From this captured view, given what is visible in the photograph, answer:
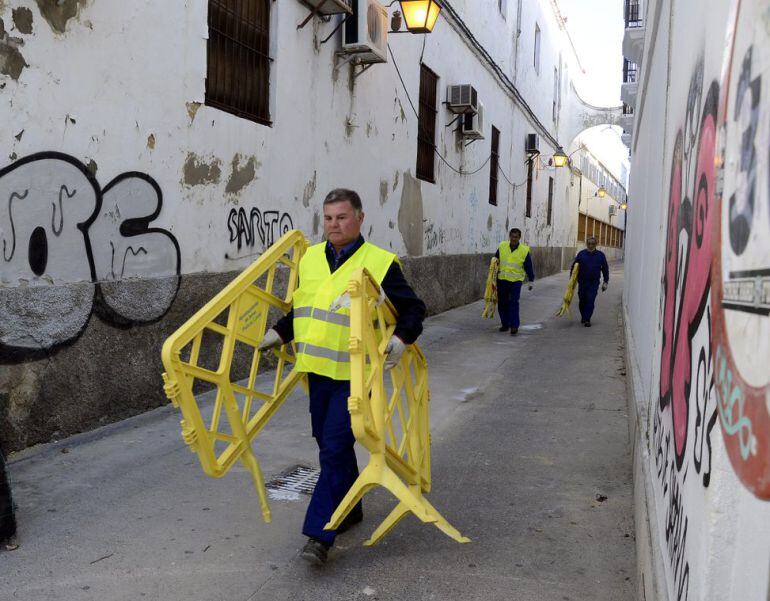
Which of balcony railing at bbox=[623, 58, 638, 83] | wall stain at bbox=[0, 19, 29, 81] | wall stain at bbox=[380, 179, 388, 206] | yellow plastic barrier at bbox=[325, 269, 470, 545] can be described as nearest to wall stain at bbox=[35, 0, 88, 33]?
wall stain at bbox=[0, 19, 29, 81]

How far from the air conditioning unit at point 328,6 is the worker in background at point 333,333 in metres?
4.97

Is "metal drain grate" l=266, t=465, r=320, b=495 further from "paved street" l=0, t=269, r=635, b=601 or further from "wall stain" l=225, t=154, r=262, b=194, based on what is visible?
"wall stain" l=225, t=154, r=262, b=194

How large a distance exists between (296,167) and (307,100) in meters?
0.79

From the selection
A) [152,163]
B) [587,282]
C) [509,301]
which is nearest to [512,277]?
[509,301]

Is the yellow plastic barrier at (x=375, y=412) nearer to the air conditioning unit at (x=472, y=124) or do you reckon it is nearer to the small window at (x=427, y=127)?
the small window at (x=427, y=127)

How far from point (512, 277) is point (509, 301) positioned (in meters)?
0.36

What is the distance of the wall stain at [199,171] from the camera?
6.00 metres

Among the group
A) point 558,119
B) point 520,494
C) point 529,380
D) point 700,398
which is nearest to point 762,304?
point 700,398

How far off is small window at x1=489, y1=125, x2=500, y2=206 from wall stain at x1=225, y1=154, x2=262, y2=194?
10462mm

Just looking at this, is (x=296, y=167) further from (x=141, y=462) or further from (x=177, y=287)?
(x=141, y=462)

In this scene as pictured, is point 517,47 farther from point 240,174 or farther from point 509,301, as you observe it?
point 240,174

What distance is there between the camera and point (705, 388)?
1709 mm

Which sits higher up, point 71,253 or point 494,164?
point 494,164

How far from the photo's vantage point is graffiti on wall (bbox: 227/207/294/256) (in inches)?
263
